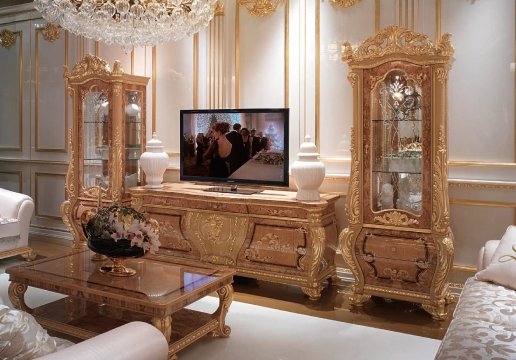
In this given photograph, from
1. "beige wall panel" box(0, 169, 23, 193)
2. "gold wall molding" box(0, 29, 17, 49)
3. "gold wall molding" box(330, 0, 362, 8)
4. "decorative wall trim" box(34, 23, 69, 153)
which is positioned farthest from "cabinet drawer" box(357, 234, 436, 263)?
"gold wall molding" box(0, 29, 17, 49)

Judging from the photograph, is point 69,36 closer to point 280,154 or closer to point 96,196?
point 96,196

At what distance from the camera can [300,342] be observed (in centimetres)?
307

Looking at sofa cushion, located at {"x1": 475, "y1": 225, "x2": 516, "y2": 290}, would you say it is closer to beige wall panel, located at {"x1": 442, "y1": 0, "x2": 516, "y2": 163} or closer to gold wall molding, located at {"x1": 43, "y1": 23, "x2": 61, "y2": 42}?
beige wall panel, located at {"x1": 442, "y1": 0, "x2": 516, "y2": 163}

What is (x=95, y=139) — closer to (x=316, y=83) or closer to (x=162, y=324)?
(x=316, y=83)

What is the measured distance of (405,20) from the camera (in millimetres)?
4016

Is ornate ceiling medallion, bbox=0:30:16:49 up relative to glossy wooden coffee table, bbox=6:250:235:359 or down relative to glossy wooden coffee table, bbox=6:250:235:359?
up

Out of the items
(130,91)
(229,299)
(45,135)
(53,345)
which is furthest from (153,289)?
(45,135)

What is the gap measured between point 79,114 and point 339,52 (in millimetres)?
2719

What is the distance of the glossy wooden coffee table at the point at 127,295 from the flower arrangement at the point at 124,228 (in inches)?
8.8

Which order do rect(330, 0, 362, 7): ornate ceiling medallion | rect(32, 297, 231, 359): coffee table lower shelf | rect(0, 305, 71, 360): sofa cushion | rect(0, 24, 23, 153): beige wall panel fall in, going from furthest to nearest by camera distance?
rect(0, 24, 23, 153): beige wall panel → rect(330, 0, 362, 7): ornate ceiling medallion → rect(32, 297, 231, 359): coffee table lower shelf → rect(0, 305, 71, 360): sofa cushion

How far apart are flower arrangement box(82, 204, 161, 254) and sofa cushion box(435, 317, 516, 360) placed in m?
1.66

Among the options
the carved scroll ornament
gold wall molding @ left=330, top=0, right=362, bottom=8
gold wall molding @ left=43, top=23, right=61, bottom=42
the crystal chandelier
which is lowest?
the carved scroll ornament

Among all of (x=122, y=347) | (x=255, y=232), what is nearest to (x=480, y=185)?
(x=255, y=232)

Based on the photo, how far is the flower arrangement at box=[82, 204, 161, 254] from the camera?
Answer: 2.88 meters
